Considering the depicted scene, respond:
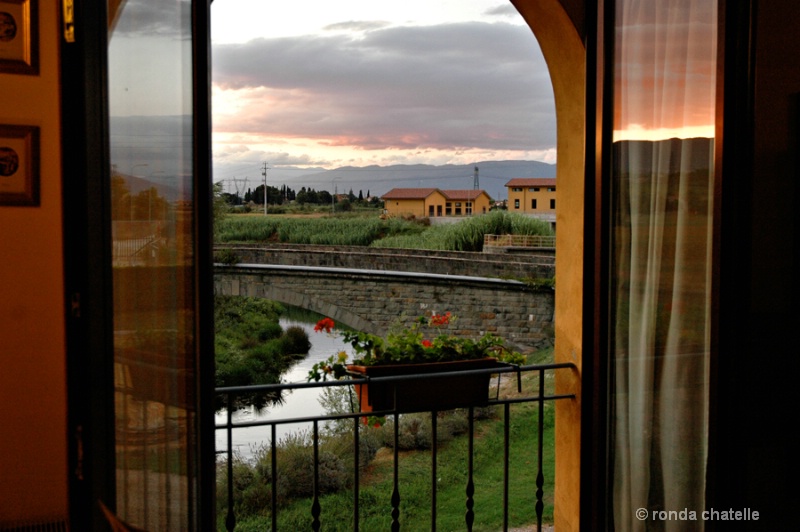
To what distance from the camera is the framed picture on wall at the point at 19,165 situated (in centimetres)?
270

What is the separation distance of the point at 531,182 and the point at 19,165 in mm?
11201

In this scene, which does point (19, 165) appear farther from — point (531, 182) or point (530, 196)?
point (530, 196)

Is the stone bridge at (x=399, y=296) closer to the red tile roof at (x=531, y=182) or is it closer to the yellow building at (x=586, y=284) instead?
the red tile roof at (x=531, y=182)

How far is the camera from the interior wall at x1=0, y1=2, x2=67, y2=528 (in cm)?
272

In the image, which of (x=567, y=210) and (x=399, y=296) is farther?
(x=399, y=296)

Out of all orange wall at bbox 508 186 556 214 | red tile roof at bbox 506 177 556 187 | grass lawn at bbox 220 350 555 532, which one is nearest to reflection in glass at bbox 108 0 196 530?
grass lawn at bbox 220 350 555 532

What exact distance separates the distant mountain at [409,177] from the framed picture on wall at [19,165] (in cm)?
1021

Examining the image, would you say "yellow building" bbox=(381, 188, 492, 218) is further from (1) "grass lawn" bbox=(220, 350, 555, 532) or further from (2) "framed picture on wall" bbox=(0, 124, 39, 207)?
(2) "framed picture on wall" bbox=(0, 124, 39, 207)

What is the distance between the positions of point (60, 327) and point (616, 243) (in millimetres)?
2102

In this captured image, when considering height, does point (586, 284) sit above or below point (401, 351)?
above

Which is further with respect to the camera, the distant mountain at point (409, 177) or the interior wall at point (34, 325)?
the distant mountain at point (409, 177)

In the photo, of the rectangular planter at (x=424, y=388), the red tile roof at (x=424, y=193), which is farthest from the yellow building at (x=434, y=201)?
the rectangular planter at (x=424, y=388)

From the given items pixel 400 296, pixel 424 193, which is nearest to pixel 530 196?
pixel 424 193

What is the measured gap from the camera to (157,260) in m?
1.67
